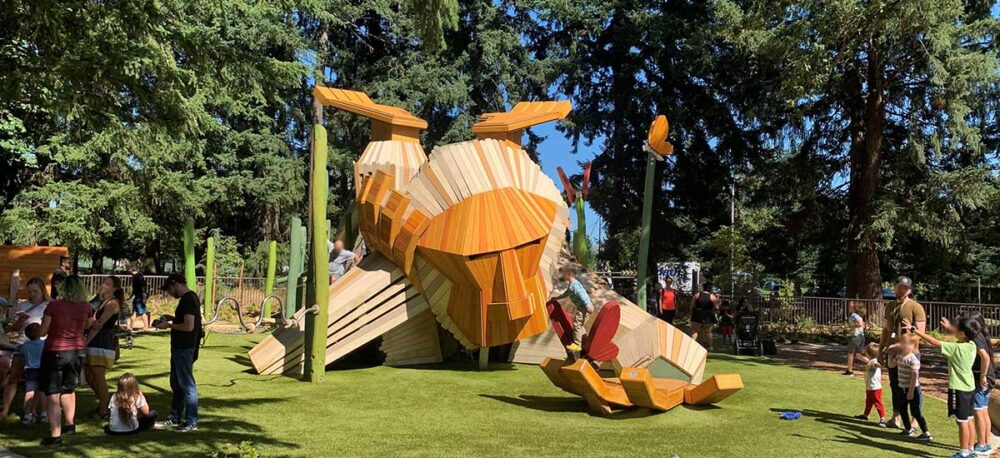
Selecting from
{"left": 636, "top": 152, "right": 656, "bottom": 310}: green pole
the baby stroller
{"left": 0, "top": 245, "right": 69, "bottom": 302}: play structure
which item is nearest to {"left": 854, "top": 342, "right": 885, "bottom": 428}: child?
{"left": 636, "top": 152, "right": 656, "bottom": 310}: green pole

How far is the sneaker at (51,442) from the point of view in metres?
6.26

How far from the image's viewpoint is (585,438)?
7059mm

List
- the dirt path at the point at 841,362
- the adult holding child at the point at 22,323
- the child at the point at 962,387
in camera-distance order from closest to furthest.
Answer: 1. the child at the point at 962,387
2. the adult holding child at the point at 22,323
3. the dirt path at the point at 841,362

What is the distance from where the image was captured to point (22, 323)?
776cm

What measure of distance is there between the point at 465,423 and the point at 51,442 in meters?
3.75

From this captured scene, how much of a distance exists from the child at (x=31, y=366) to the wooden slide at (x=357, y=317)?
3.76 m

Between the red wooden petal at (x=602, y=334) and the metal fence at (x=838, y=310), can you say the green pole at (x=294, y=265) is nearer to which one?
the red wooden petal at (x=602, y=334)

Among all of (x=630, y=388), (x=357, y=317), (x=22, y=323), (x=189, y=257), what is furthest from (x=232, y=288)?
(x=630, y=388)

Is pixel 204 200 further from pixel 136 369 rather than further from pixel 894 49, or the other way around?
pixel 894 49

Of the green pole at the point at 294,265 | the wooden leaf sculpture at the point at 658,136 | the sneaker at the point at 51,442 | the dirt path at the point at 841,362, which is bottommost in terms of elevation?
the dirt path at the point at 841,362

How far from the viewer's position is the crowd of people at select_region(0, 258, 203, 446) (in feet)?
21.3

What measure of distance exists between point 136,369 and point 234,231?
25248 millimetres

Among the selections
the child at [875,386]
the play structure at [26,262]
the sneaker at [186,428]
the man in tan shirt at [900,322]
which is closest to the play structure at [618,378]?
the child at [875,386]

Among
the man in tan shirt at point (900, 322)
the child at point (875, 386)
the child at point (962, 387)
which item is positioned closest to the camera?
the child at point (962, 387)
